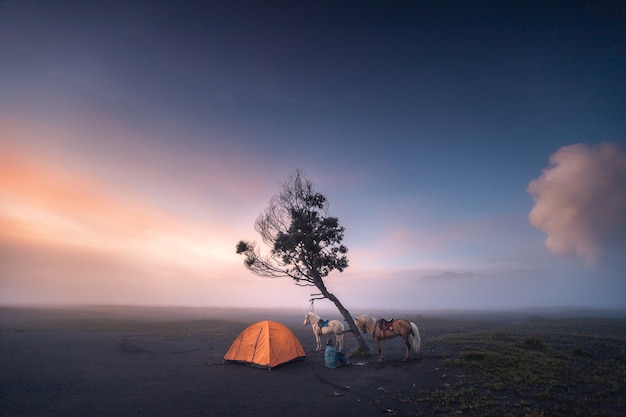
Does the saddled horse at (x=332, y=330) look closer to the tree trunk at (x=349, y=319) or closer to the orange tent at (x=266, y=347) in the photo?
the tree trunk at (x=349, y=319)

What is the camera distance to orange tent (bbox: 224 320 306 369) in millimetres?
16047

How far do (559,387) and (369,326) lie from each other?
9159mm

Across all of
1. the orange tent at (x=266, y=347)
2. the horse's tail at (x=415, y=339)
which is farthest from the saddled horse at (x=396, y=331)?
the orange tent at (x=266, y=347)

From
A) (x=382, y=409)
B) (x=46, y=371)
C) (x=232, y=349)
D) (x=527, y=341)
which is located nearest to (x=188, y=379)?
(x=232, y=349)

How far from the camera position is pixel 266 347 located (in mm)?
16203

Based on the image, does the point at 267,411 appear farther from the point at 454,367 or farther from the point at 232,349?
the point at 454,367

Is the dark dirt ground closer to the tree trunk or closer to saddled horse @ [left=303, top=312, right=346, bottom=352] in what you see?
the tree trunk

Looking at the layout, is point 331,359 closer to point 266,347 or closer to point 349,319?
point 266,347

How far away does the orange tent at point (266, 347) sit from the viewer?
52.6 ft

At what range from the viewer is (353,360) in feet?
60.0

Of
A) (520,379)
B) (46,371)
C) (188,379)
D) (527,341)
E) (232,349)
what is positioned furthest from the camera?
(527,341)

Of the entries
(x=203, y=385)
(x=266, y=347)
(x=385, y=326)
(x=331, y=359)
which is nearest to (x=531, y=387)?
(x=385, y=326)

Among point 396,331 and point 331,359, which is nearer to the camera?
point 331,359

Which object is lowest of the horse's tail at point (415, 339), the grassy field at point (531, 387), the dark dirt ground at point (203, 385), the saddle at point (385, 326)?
the dark dirt ground at point (203, 385)
